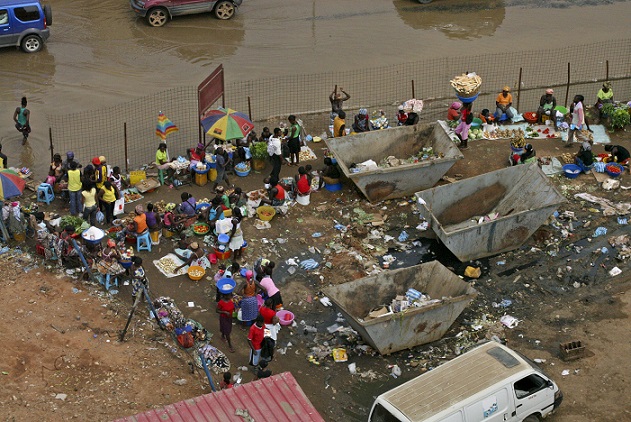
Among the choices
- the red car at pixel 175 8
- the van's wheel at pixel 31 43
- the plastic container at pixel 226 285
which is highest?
the red car at pixel 175 8

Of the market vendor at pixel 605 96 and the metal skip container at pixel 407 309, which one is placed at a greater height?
the market vendor at pixel 605 96

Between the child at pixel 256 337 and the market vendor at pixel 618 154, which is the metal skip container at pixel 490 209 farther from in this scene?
the child at pixel 256 337

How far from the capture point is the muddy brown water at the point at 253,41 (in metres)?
22.1

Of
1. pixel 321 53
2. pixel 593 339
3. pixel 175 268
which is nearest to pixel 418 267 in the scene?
pixel 593 339

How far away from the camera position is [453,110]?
2020 centimetres

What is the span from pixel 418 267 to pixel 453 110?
6782 mm

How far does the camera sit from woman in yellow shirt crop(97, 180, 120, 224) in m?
16.3

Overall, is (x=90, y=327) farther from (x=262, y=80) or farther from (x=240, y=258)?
(x=262, y=80)

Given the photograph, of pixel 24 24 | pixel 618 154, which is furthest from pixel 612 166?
pixel 24 24

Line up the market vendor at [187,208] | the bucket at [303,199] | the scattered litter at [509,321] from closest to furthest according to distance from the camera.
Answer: the scattered litter at [509,321] → the market vendor at [187,208] → the bucket at [303,199]

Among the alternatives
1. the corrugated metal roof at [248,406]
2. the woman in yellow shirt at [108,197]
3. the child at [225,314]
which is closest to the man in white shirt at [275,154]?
the woman in yellow shirt at [108,197]

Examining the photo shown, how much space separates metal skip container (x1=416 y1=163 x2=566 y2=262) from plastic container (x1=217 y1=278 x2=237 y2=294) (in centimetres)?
369

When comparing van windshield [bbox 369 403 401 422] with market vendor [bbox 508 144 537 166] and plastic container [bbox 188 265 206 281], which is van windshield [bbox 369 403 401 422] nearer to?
plastic container [bbox 188 265 206 281]

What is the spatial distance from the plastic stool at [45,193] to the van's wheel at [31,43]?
7.65 m
